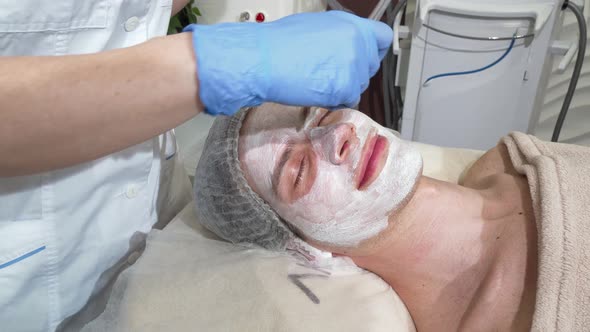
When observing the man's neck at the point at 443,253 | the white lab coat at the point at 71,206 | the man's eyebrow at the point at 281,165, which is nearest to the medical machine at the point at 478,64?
the man's neck at the point at 443,253

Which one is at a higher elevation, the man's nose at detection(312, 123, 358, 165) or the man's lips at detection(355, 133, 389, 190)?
the man's nose at detection(312, 123, 358, 165)

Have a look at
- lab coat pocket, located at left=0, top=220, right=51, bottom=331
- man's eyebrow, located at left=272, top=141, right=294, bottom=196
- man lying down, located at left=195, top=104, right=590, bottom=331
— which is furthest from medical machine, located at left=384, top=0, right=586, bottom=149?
lab coat pocket, located at left=0, top=220, right=51, bottom=331

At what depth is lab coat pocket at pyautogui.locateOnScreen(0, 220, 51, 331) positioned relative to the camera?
3.03ft

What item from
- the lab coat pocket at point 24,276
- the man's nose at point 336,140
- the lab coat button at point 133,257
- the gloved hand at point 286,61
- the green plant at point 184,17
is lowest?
the lab coat button at point 133,257

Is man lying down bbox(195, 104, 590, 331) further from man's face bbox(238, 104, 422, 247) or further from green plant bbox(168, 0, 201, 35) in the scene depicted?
green plant bbox(168, 0, 201, 35)

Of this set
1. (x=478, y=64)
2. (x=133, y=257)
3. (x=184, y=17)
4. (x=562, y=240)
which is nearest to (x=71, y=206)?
(x=133, y=257)

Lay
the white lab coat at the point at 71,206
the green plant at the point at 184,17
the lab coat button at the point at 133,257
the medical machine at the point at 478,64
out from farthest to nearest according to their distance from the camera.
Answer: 1. the green plant at the point at 184,17
2. the medical machine at the point at 478,64
3. the lab coat button at the point at 133,257
4. the white lab coat at the point at 71,206

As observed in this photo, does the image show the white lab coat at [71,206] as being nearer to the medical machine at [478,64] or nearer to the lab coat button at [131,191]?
the lab coat button at [131,191]

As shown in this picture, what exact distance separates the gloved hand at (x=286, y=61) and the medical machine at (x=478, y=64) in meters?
0.95

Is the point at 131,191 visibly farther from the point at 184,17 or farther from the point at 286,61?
the point at 184,17

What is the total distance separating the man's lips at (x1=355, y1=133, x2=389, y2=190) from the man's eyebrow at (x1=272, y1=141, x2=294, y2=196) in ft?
0.54

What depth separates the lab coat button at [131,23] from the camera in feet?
3.22

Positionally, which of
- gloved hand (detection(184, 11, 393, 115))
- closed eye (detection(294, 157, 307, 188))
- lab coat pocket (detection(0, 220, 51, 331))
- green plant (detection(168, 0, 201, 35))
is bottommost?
lab coat pocket (detection(0, 220, 51, 331))

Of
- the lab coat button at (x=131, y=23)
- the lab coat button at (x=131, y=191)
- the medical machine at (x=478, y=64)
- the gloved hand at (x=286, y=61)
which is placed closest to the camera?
the gloved hand at (x=286, y=61)
